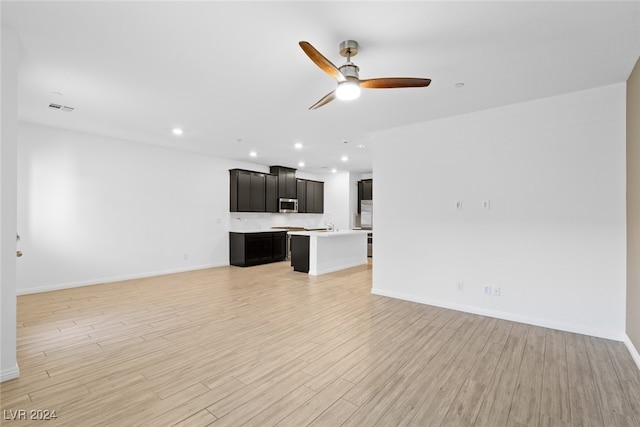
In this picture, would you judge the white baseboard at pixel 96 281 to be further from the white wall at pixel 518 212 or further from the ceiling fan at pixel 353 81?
the ceiling fan at pixel 353 81

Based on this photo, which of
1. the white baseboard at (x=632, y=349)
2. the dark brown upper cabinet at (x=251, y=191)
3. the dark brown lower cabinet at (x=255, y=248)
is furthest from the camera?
the dark brown upper cabinet at (x=251, y=191)

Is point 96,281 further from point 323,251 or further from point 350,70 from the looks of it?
point 350,70

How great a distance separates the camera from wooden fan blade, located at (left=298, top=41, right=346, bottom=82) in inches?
75.0

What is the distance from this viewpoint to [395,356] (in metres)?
2.71

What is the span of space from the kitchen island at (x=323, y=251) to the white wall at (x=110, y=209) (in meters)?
2.12

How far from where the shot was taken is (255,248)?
24.4 feet

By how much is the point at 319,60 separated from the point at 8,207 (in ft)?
8.53

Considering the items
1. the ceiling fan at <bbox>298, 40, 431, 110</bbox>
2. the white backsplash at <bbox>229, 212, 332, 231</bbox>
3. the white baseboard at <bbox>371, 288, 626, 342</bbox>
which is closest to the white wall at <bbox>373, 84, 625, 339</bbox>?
the white baseboard at <bbox>371, 288, 626, 342</bbox>

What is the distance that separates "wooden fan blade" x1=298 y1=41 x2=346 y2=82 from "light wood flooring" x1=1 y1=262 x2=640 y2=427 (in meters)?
2.36

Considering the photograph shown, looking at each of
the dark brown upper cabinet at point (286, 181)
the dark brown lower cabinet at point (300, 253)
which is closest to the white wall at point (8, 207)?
the dark brown lower cabinet at point (300, 253)

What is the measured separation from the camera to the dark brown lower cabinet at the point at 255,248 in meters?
7.23

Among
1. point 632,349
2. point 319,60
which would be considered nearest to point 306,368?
point 319,60

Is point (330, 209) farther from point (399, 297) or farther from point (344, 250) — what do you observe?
point (399, 297)

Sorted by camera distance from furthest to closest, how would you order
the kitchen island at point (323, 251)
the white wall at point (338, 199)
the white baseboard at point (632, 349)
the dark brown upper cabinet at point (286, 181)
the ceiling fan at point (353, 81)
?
the white wall at point (338, 199) → the dark brown upper cabinet at point (286, 181) → the kitchen island at point (323, 251) → the white baseboard at point (632, 349) → the ceiling fan at point (353, 81)
